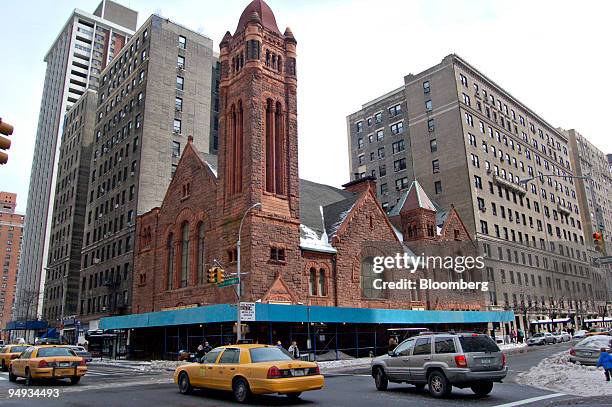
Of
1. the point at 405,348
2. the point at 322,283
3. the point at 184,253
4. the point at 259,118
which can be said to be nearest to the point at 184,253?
the point at 184,253

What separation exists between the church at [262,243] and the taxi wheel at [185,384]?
612 inches

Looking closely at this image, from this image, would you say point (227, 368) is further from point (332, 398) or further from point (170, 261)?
point (170, 261)

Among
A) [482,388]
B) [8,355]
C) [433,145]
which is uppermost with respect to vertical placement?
[433,145]

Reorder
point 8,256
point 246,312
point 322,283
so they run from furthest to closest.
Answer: point 8,256 < point 322,283 < point 246,312

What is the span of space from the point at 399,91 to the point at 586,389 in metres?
70.8

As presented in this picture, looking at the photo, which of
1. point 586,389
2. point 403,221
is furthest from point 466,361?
point 403,221

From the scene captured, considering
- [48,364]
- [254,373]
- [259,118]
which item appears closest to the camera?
[254,373]

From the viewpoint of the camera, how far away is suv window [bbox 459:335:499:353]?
45.5 feet

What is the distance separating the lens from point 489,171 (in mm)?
71125

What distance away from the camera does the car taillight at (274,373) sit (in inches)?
494

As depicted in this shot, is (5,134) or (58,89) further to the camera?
(58,89)

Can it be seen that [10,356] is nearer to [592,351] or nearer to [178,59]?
[592,351]

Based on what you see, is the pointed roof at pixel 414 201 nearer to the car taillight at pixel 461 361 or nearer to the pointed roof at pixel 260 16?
the pointed roof at pixel 260 16

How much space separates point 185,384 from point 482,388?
28.9ft
